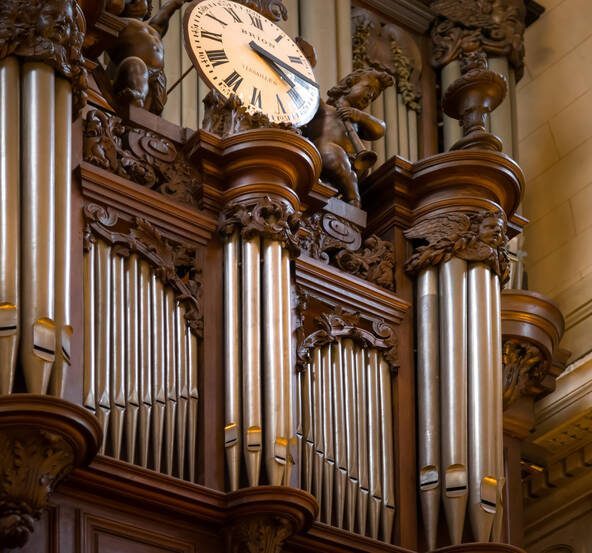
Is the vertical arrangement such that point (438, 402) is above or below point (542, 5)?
below

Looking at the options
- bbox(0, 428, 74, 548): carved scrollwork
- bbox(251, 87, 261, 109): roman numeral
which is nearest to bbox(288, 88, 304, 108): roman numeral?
bbox(251, 87, 261, 109): roman numeral

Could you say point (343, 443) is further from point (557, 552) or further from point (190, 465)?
point (557, 552)

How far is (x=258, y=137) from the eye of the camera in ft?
40.0

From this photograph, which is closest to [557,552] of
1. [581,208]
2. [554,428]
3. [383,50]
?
[554,428]

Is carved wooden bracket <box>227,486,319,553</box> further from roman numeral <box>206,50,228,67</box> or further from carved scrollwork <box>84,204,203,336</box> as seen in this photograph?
roman numeral <box>206,50,228,67</box>

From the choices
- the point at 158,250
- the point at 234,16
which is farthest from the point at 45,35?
the point at 234,16

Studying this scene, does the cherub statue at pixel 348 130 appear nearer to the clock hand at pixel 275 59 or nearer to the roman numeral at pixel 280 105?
the clock hand at pixel 275 59

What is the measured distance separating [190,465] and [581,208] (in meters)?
5.20

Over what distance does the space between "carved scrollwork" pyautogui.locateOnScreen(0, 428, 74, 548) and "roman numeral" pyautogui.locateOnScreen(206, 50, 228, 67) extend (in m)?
3.39

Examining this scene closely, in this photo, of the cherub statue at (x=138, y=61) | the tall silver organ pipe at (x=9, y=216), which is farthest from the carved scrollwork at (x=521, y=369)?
the tall silver organ pipe at (x=9, y=216)

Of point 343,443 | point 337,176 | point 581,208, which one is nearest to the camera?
point 343,443

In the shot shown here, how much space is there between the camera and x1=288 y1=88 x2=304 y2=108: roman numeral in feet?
43.2

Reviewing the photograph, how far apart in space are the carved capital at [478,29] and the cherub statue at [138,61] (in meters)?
3.81

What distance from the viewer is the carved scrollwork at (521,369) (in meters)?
13.6
